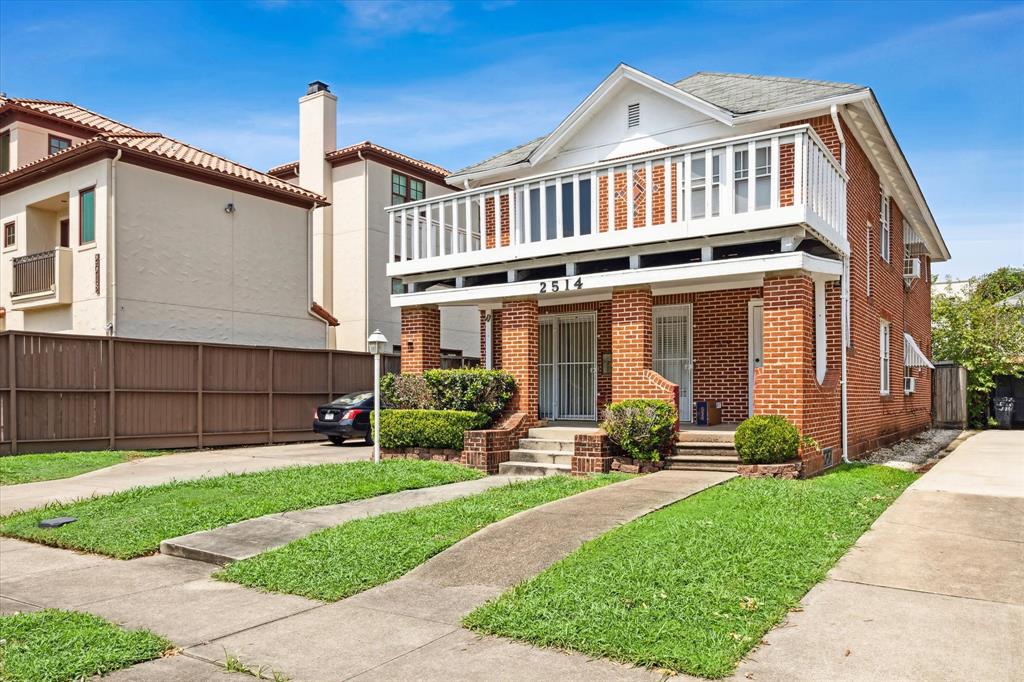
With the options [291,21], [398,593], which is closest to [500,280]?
[291,21]

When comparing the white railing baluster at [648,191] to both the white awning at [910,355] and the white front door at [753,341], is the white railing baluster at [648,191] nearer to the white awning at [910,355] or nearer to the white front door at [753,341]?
the white front door at [753,341]

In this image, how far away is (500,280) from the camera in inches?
560

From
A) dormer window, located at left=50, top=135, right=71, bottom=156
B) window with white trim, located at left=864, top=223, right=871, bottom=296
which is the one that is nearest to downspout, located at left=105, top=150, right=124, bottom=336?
dormer window, located at left=50, top=135, right=71, bottom=156

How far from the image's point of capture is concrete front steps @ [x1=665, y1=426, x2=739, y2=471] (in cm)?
1083

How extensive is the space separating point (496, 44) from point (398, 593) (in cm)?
928

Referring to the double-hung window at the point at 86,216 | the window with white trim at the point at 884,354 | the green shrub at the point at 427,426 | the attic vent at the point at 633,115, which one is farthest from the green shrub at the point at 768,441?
the double-hung window at the point at 86,216

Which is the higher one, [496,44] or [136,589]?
[496,44]

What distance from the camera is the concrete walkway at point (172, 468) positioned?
34.0ft

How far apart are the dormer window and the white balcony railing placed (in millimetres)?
15026

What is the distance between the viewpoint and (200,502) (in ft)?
29.7

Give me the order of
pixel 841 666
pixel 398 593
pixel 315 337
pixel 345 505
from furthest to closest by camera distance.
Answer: pixel 315 337 < pixel 345 505 < pixel 398 593 < pixel 841 666

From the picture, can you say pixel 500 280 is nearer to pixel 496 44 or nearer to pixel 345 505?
pixel 496 44

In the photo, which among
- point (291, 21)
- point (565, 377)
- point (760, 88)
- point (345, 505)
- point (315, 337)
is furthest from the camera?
point (315, 337)

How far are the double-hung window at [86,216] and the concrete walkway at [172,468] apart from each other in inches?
275
